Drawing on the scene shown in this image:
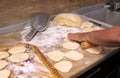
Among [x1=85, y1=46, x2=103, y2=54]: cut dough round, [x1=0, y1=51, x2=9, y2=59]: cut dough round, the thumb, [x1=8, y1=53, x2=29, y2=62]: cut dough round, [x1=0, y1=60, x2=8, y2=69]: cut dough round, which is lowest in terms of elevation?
[x1=85, y1=46, x2=103, y2=54]: cut dough round

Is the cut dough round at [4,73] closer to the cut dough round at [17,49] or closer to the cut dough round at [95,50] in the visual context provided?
the cut dough round at [17,49]

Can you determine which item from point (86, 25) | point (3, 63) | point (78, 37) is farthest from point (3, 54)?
point (86, 25)

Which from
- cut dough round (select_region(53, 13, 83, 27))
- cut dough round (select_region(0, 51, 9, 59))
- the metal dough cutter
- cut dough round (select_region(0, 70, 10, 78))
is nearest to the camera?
cut dough round (select_region(0, 70, 10, 78))

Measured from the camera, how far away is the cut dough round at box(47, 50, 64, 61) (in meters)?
0.73

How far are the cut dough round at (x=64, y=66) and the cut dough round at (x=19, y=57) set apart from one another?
140 millimetres

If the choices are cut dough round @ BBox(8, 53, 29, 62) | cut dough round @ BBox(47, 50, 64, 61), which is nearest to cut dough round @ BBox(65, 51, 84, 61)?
cut dough round @ BBox(47, 50, 64, 61)

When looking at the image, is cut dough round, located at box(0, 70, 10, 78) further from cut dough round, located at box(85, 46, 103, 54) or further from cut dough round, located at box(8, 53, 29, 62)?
cut dough round, located at box(85, 46, 103, 54)

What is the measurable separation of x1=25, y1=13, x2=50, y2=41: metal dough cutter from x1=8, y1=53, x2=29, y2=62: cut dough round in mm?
142

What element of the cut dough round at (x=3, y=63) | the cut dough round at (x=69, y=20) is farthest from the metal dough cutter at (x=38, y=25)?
the cut dough round at (x=3, y=63)

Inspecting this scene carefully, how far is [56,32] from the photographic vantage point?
3.04 feet

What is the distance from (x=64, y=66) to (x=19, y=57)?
0.67ft

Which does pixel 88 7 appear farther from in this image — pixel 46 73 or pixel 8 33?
pixel 46 73

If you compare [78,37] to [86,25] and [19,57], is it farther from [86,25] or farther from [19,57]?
[19,57]

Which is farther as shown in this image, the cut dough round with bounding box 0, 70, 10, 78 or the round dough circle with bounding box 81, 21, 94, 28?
the round dough circle with bounding box 81, 21, 94, 28
